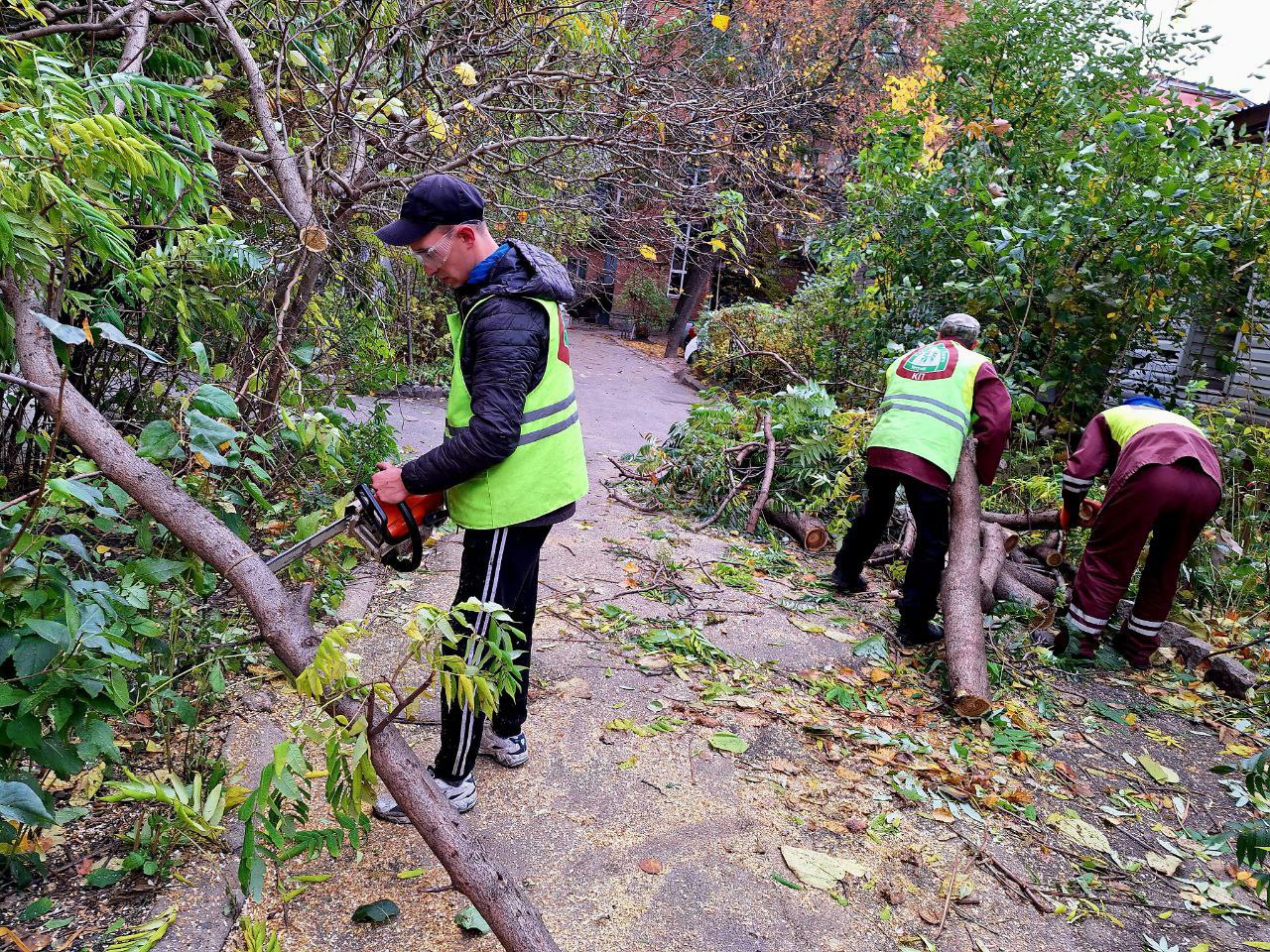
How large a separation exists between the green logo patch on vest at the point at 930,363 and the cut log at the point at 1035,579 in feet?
5.62

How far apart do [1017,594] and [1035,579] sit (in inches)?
13.7

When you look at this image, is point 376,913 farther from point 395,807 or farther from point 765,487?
point 765,487

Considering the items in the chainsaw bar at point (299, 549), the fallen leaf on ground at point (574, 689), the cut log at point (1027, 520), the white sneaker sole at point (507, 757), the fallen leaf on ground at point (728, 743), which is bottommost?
the fallen leaf on ground at point (574, 689)

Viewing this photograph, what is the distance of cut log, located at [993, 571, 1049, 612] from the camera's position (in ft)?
17.7

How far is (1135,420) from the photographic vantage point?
16.0ft

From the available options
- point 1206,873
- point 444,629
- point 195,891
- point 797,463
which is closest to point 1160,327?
point 797,463

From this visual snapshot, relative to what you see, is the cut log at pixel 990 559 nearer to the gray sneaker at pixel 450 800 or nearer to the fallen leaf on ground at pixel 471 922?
the gray sneaker at pixel 450 800

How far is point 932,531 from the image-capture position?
15.6 ft

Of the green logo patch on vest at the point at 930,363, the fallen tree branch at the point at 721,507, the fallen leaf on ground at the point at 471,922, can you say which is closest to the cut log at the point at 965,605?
the green logo patch on vest at the point at 930,363

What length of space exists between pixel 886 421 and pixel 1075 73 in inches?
254

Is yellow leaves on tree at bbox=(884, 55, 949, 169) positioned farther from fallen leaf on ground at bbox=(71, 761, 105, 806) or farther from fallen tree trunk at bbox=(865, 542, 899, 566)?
fallen leaf on ground at bbox=(71, 761, 105, 806)

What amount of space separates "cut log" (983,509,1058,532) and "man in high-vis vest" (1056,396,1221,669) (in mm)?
564

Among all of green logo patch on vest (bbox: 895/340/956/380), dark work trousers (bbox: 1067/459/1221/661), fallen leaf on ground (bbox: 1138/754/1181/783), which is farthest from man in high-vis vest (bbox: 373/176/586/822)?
dark work trousers (bbox: 1067/459/1221/661)

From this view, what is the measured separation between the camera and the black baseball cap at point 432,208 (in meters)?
2.59
